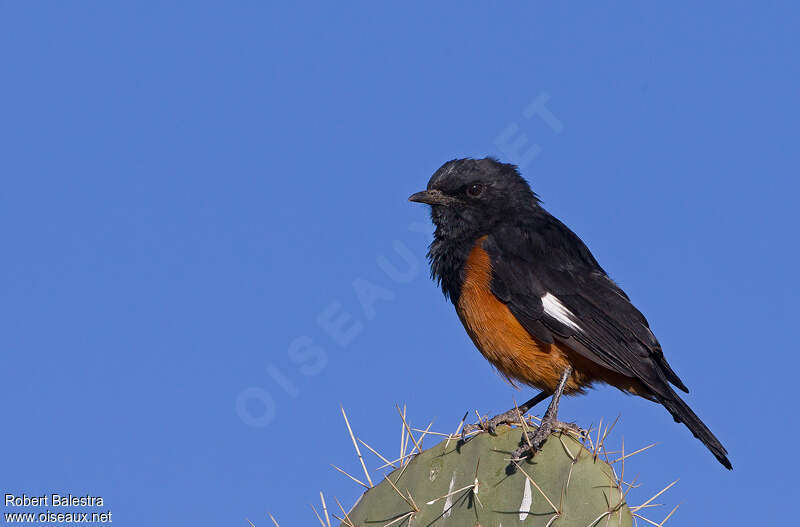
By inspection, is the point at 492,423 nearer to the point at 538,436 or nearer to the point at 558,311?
the point at 538,436

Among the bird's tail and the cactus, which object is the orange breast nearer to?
the bird's tail

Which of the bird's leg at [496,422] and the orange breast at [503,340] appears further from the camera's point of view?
the orange breast at [503,340]

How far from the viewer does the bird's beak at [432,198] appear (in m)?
6.27

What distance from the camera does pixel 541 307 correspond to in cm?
538

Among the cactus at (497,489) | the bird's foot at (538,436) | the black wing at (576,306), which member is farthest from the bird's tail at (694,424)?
the cactus at (497,489)

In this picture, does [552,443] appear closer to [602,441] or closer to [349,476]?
[602,441]

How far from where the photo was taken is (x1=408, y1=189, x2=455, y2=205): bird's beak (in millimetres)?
6266

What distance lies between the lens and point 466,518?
370 cm

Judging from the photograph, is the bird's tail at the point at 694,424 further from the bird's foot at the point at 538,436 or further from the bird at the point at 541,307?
the bird's foot at the point at 538,436

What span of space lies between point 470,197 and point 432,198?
272 mm

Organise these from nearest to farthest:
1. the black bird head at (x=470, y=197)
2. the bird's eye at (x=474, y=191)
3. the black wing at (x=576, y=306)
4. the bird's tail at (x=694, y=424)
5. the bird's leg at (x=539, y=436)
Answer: the bird's leg at (x=539, y=436)
the bird's tail at (x=694, y=424)
the black wing at (x=576, y=306)
the black bird head at (x=470, y=197)
the bird's eye at (x=474, y=191)

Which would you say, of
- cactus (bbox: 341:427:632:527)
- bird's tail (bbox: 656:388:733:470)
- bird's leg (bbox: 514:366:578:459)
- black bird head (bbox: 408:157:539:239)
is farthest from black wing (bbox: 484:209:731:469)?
cactus (bbox: 341:427:632:527)

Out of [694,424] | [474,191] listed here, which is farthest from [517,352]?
[474,191]

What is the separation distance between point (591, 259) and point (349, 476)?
104 inches
